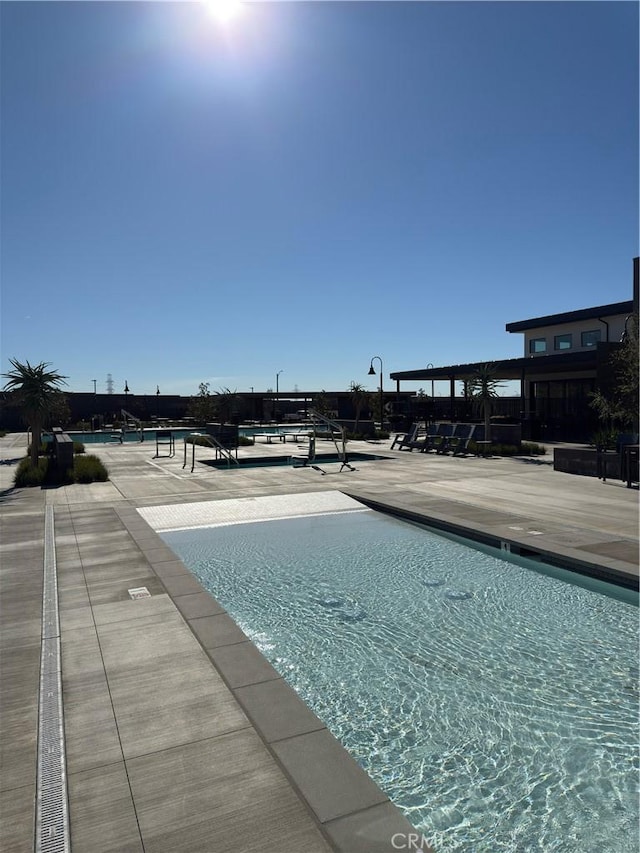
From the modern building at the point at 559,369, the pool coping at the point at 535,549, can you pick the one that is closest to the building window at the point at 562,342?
the modern building at the point at 559,369

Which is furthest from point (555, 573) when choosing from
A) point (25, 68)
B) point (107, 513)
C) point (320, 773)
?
point (25, 68)

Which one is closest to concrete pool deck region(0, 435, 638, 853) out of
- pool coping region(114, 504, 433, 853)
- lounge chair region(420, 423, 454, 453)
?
pool coping region(114, 504, 433, 853)

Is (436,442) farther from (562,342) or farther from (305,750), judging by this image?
(305,750)

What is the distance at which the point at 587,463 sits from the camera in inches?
641

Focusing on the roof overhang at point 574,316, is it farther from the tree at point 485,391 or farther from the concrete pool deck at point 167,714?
the concrete pool deck at point 167,714

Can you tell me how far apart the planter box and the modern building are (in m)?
10.1

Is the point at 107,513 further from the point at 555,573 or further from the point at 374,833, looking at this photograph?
the point at 374,833

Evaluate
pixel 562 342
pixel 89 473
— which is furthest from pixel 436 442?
pixel 562 342

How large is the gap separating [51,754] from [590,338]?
32.6 metres

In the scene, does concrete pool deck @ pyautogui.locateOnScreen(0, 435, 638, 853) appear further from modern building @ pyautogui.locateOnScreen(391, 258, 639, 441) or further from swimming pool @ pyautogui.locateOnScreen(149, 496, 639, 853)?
modern building @ pyautogui.locateOnScreen(391, 258, 639, 441)

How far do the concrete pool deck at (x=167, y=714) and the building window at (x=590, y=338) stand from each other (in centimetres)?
2347

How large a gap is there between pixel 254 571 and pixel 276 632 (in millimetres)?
2107

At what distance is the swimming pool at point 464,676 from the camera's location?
11.0ft

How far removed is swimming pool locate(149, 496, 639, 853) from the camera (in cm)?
335
